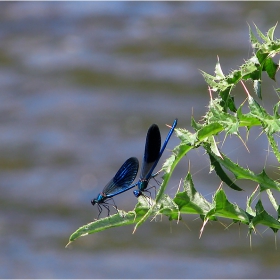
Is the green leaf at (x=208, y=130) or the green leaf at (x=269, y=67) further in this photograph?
the green leaf at (x=269, y=67)

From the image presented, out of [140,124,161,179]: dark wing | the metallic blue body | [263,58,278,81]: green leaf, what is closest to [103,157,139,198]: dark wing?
the metallic blue body

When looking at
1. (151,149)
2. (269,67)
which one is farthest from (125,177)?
(269,67)

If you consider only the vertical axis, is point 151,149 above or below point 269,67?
below

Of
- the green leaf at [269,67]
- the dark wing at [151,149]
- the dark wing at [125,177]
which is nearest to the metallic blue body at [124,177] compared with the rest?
the dark wing at [125,177]

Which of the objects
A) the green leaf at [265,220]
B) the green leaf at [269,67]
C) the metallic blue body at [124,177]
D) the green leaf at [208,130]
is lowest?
the green leaf at [265,220]

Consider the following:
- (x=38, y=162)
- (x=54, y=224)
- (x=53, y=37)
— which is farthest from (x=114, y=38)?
(x=54, y=224)

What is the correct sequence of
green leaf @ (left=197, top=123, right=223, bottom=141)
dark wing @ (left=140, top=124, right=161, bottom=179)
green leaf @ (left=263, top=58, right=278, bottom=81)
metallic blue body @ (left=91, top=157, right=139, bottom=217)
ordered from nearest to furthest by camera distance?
green leaf @ (left=197, top=123, right=223, bottom=141) → green leaf @ (left=263, top=58, right=278, bottom=81) → dark wing @ (left=140, top=124, right=161, bottom=179) → metallic blue body @ (left=91, top=157, right=139, bottom=217)

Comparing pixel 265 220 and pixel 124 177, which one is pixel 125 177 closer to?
pixel 124 177

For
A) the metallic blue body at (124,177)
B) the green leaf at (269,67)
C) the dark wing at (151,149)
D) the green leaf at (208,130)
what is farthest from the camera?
the metallic blue body at (124,177)

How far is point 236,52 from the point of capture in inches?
419

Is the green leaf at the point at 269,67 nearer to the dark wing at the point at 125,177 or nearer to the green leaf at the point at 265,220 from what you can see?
the green leaf at the point at 265,220

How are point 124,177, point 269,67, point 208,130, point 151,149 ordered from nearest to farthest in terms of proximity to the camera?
point 208,130, point 269,67, point 151,149, point 124,177

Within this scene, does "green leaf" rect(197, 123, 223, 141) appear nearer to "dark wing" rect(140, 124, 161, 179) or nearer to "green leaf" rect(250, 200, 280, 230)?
"green leaf" rect(250, 200, 280, 230)

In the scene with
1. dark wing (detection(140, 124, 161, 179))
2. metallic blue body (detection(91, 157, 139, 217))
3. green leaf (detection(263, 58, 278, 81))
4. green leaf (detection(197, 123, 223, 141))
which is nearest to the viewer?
green leaf (detection(197, 123, 223, 141))
